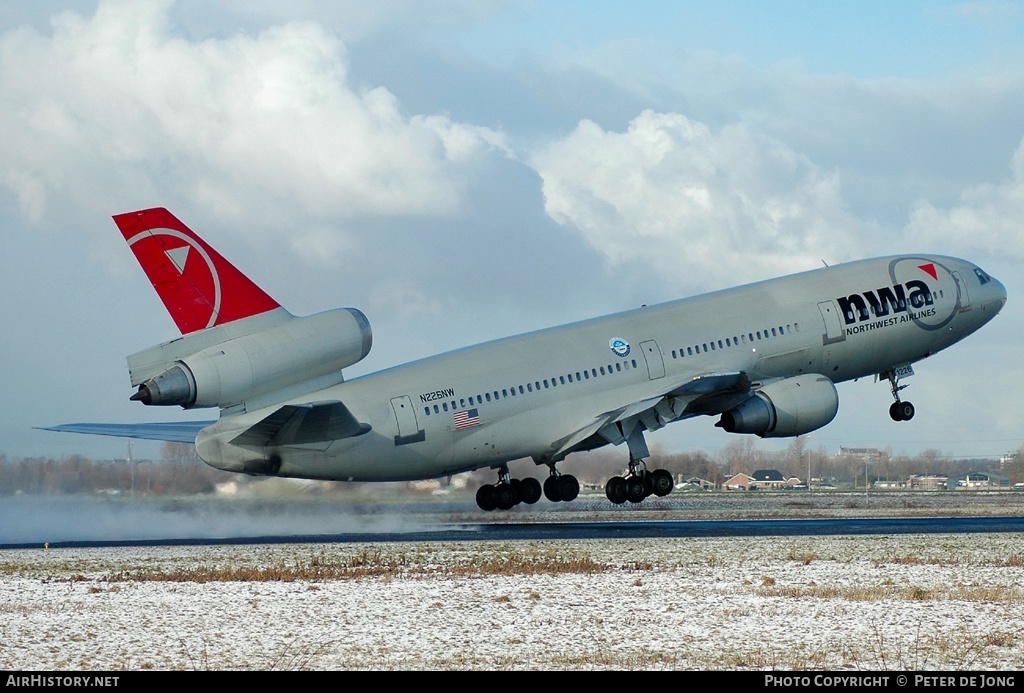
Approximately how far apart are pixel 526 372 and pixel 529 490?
5559 millimetres

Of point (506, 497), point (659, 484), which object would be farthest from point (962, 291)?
point (506, 497)

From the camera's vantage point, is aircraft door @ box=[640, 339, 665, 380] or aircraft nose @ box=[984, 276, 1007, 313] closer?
aircraft door @ box=[640, 339, 665, 380]

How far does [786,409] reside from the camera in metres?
42.0

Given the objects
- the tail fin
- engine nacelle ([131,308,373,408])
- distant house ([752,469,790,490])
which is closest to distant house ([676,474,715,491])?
→ distant house ([752,469,790,490])

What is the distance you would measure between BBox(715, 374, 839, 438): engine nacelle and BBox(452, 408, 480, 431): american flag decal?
9.19 metres

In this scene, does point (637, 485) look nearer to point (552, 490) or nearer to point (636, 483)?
point (636, 483)

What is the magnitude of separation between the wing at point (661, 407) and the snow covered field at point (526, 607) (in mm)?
9444

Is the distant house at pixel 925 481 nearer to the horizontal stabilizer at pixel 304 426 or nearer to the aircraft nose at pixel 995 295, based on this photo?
the aircraft nose at pixel 995 295

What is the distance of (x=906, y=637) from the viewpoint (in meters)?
17.3

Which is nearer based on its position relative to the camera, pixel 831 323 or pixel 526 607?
pixel 526 607

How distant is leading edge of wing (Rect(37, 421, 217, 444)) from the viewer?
132ft

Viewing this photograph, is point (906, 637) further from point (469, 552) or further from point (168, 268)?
point (168, 268)

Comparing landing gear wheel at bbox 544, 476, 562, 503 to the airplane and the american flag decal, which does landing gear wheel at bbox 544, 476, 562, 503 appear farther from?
Result: the american flag decal

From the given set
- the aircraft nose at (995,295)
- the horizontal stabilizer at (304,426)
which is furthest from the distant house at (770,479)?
the horizontal stabilizer at (304,426)
